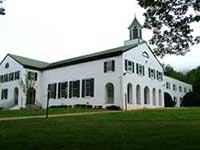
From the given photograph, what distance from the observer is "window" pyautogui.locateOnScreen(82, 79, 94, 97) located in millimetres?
35531

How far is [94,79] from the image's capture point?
35531 mm

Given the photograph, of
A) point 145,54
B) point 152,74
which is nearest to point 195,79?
point 152,74

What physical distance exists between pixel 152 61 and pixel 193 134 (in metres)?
30.2

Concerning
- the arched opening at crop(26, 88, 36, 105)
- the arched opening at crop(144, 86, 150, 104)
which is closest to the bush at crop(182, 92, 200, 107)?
the arched opening at crop(144, 86, 150, 104)

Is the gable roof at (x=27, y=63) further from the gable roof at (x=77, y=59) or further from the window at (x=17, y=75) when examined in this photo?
the window at (x=17, y=75)

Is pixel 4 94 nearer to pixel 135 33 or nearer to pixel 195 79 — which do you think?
pixel 135 33

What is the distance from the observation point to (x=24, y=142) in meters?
9.11

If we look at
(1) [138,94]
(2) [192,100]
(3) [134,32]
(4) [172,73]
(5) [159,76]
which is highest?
(3) [134,32]

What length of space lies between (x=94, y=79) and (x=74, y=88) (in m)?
3.30

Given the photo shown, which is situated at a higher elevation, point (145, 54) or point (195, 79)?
point (145, 54)

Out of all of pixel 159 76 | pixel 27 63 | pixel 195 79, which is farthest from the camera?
pixel 195 79

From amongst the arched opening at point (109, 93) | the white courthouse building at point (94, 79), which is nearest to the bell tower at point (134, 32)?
the white courthouse building at point (94, 79)

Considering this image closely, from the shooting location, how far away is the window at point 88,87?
117 ft

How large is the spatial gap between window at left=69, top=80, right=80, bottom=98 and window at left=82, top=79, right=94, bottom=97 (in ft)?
2.74
